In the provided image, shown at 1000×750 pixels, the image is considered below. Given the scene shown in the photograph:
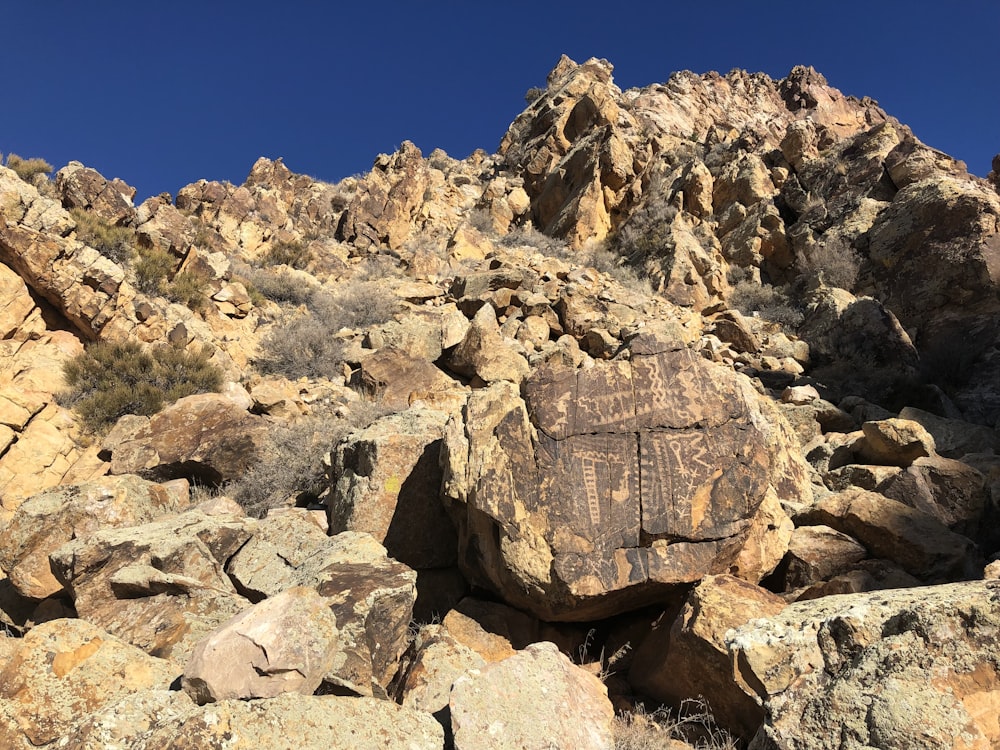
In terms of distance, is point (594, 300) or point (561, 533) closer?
point (561, 533)

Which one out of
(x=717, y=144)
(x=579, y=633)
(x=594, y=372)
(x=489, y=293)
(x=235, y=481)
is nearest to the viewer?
(x=579, y=633)

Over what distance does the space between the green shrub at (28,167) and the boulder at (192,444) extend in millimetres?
7552

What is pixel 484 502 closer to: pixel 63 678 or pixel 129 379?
pixel 63 678

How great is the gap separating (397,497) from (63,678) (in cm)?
235

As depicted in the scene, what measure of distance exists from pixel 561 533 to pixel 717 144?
1769 cm

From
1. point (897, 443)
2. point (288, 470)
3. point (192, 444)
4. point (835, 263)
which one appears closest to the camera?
point (897, 443)

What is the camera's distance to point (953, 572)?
387cm

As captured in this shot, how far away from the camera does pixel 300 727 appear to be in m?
2.27

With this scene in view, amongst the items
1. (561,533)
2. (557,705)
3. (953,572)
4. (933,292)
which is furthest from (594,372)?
(933,292)

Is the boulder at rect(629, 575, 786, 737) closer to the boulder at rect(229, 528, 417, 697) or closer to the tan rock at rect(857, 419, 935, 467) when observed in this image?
the boulder at rect(229, 528, 417, 697)

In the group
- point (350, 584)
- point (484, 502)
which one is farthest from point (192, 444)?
point (484, 502)

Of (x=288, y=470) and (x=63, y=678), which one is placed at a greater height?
(x=288, y=470)

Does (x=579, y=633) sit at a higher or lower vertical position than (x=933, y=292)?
lower

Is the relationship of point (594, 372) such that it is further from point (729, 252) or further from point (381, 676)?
point (729, 252)
